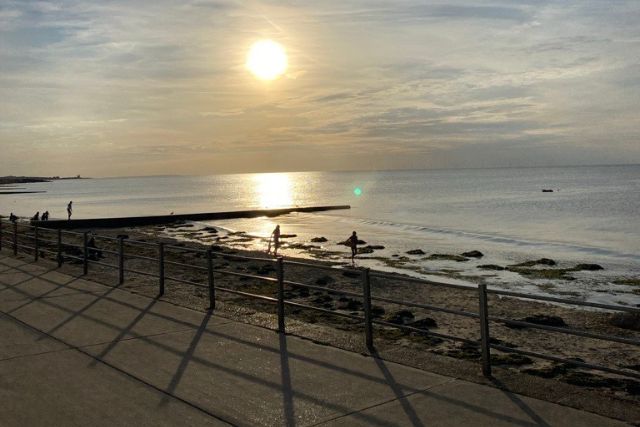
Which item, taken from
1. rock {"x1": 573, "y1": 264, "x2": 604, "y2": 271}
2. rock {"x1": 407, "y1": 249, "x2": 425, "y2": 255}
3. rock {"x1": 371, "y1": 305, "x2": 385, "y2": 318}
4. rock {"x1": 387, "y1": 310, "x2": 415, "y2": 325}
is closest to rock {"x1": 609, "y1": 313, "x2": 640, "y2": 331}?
rock {"x1": 387, "y1": 310, "x2": 415, "y2": 325}

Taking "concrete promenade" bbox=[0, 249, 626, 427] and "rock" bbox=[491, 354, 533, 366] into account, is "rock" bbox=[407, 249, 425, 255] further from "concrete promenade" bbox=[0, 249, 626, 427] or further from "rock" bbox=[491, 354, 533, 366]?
"concrete promenade" bbox=[0, 249, 626, 427]

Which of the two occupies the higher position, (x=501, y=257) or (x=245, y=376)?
(x=245, y=376)

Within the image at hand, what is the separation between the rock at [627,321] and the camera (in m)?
15.3

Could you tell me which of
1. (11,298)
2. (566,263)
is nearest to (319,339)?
(11,298)

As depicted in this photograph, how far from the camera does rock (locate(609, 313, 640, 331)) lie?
15344mm

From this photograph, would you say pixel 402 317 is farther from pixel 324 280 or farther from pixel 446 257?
pixel 446 257

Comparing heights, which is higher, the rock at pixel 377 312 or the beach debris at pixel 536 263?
the rock at pixel 377 312

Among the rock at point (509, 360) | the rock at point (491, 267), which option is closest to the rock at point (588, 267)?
the rock at point (491, 267)

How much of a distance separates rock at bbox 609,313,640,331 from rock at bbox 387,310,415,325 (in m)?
5.55

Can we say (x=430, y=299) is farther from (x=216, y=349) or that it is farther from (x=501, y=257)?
(x=501, y=257)

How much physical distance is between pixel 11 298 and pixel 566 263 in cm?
2856

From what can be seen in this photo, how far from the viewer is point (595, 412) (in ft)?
18.0

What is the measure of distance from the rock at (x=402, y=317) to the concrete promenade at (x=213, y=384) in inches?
241

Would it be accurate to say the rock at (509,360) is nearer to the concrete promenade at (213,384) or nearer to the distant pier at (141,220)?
the concrete promenade at (213,384)
